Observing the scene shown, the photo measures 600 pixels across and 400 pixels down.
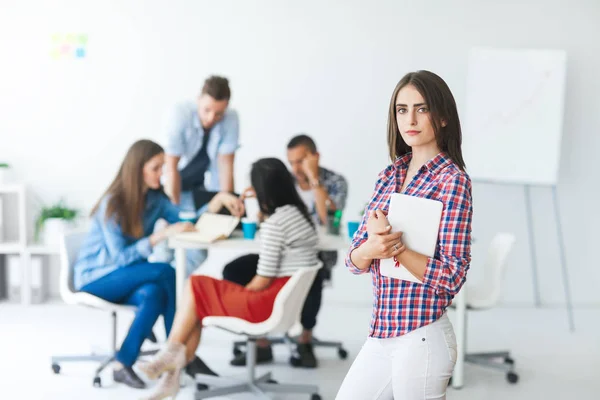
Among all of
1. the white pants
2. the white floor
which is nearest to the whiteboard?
the white floor

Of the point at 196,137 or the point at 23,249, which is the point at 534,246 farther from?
the point at 23,249

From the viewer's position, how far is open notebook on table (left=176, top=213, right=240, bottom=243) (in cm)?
338

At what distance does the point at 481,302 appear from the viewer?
3537 millimetres

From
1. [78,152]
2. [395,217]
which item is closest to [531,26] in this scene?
[78,152]

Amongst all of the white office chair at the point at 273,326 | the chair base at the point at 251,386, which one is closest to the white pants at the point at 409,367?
the white office chair at the point at 273,326

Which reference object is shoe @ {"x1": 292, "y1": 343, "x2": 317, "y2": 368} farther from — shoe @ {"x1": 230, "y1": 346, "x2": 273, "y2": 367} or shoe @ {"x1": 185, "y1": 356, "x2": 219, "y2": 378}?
shoe @ {"x1": 185, "y1": 356, "x2": 219, "y2": 378}

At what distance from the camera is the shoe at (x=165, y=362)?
281 centimetres

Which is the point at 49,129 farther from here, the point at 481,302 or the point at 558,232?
the point at 558,232

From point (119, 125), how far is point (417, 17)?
2.28 metres

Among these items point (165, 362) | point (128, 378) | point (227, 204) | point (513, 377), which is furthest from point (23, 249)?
point (513, 377)

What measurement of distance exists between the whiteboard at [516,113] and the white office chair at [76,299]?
103 inches

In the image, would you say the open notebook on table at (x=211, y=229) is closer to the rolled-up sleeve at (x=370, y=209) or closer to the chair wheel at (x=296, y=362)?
the chair wheel at (x=296, y=362)

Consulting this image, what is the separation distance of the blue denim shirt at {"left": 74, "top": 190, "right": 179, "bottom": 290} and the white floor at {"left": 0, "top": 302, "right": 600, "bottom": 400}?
20.3 inches

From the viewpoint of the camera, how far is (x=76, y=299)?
3375 millimetres
